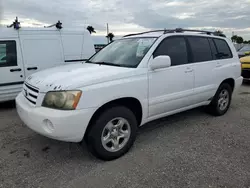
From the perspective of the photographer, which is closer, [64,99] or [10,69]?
[64,99]

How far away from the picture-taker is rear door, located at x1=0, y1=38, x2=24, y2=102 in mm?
5277

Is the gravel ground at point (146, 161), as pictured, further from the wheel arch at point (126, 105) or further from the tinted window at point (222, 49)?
the tinted window at point (222, 49)

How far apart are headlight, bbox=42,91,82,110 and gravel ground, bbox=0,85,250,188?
0.84 meters

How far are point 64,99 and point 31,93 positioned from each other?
66 centimetres

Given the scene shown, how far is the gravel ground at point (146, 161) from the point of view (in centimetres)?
263

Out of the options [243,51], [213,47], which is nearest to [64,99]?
[213,47]

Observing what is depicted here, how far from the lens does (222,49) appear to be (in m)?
4.71

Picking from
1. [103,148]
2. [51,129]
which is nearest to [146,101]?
[103,148]

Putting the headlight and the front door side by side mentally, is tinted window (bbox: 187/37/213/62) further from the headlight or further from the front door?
the headlight

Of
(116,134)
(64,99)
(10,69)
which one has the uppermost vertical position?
(10,69)

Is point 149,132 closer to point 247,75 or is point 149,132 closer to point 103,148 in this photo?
point 103,148

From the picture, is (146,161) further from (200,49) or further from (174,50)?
(200,49)

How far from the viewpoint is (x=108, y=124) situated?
117 inches

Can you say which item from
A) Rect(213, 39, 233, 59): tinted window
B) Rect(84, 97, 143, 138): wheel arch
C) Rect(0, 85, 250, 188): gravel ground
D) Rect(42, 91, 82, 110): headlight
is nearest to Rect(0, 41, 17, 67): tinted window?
Rect(0, 85, 250, 188): gravel ground
